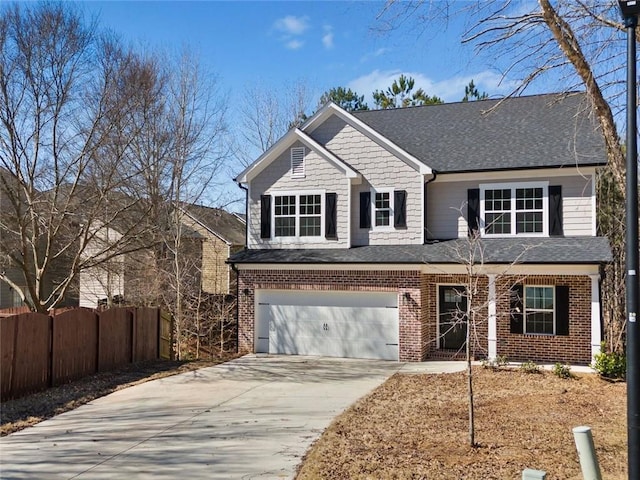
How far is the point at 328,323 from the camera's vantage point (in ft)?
53.7

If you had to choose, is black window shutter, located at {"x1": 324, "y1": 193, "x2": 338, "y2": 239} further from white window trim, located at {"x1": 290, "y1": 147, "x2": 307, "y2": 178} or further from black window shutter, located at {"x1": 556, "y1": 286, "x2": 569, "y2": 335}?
black window shutter, located at {"x1": 556, "y1": 286, "x2": 569, "y2": 335}

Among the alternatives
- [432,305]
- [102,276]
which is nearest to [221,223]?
[102,276]

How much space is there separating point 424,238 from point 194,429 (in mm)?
9651

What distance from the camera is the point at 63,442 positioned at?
26.4 feet

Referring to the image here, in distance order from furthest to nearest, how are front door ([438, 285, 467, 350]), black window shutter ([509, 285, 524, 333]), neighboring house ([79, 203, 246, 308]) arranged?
neighboring house ([79, 203, 246, 308]) < front door ([438, 285, 467, 350]) < black window shutter ([509, 285, 524, 333])

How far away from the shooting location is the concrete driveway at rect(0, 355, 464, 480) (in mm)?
6867

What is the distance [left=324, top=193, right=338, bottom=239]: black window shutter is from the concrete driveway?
4756 mm

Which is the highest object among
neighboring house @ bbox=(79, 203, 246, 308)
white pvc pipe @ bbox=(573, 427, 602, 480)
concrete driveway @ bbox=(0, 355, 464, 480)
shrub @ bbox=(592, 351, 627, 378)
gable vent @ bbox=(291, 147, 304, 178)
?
gable vent @ bbox=(291, 147, 304, 178)

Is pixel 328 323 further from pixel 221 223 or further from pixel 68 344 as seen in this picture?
pixel 221 223

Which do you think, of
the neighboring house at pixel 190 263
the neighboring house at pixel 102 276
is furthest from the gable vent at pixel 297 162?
the neighboring house at pixel 102 276

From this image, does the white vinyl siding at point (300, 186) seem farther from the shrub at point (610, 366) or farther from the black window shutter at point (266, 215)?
the shrub at point (610, 366)

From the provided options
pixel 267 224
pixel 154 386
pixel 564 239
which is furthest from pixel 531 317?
pixel 154 386

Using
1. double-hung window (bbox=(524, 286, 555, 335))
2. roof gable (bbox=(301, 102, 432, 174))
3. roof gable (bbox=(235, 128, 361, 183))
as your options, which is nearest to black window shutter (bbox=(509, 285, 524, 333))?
double-hung window (bbox=(524, 286, 555, 335))

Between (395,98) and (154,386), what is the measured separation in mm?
24781
